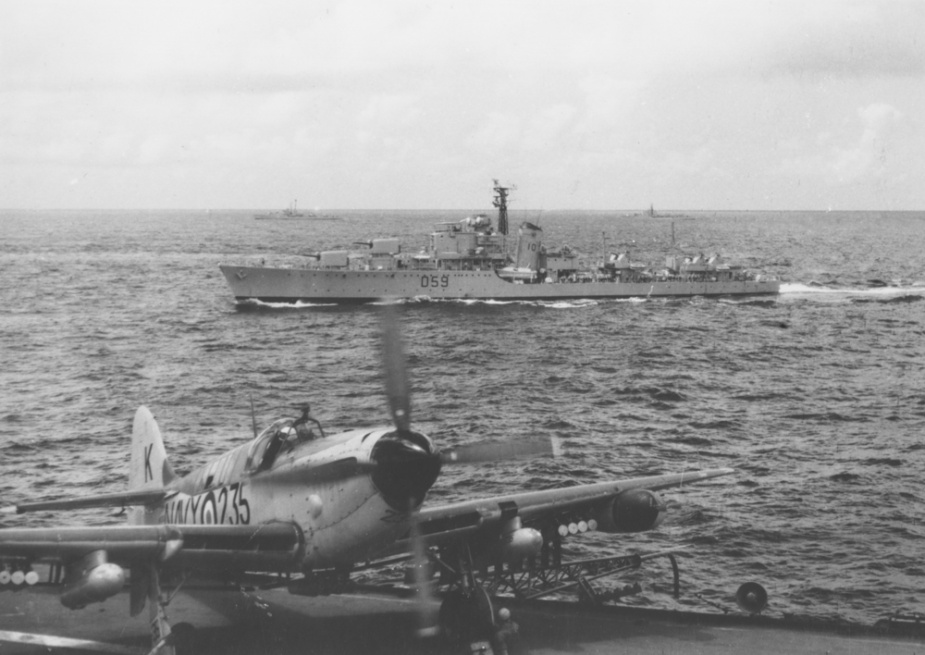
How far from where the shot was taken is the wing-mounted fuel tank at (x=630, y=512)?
17938 mm

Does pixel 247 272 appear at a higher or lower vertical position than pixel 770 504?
higher

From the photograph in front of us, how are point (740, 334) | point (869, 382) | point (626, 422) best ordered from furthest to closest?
point (740, 334)
point (869, 382)
point (626, 422)

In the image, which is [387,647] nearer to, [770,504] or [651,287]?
[770,504]

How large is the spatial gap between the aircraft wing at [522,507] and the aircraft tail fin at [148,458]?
868 centimetres

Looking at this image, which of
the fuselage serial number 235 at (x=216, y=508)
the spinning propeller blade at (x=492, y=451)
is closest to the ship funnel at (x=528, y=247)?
the fuselage serial number 235 at (x=216, y=508)

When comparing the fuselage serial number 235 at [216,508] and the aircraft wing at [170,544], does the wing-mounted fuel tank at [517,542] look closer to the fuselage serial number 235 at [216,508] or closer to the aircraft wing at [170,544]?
the aircraft wing at [170,544]

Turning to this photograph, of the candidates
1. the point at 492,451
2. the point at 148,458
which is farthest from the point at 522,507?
the point at 148,458

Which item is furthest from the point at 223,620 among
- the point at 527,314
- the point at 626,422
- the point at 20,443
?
the point at 527,314

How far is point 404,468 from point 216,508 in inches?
203

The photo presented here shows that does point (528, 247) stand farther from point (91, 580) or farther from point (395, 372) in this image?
point (91, 580)

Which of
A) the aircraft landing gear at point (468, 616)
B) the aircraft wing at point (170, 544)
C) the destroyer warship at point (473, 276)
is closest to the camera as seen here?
the aircraft wing at point (170, 544)

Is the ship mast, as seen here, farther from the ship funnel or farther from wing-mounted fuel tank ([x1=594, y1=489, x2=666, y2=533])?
wing-mounted fuel tank ([x1=594, y1=489, x2=666, y2=533])

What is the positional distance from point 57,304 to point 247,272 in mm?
20218

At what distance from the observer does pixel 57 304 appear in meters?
92.8
